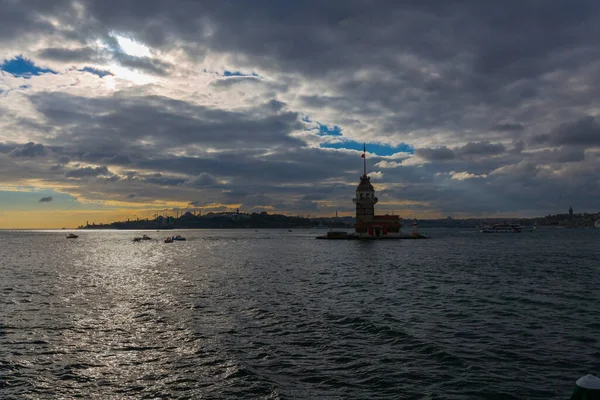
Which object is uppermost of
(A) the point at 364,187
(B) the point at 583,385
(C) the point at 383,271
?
(A) the point at 364,187

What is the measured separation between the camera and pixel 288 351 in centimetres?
2025

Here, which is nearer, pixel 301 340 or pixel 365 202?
pixel 301 340

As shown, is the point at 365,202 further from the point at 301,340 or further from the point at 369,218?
the point at 301,340

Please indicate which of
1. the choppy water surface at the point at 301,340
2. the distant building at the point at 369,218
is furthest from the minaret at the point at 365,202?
the choppy water surface at the point at 301,340

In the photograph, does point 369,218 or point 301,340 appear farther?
point 369,218

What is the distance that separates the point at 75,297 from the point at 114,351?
62.3 feet

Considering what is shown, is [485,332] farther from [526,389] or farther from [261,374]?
[261,374]

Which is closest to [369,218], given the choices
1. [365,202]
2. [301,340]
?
[365,202]

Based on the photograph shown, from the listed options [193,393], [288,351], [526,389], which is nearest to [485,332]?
[526,389]

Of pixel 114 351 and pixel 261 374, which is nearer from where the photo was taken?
pixel 261 374

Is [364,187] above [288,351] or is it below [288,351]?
above

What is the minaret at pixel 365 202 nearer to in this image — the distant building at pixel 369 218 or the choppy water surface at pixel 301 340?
the distant building at pixel 369 218

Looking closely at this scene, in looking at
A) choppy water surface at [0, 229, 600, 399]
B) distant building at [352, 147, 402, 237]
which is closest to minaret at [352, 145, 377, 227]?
distant building at [352, 147, 402, 237]

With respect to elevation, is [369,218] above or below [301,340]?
above
